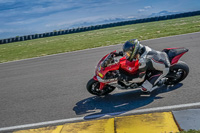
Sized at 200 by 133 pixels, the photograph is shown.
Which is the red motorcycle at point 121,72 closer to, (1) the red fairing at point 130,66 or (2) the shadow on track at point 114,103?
(1) the red fairing at point 130,66

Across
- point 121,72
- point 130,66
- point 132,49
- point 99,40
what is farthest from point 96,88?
point 99,40

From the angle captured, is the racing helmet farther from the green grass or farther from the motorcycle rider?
the green grass

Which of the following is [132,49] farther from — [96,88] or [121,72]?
[96,88]

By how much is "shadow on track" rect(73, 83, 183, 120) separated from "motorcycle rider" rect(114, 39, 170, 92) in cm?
33

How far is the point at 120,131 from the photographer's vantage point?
13.5 feet

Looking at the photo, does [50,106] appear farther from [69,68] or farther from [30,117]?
[69,68]

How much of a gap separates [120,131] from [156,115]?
3.08ft

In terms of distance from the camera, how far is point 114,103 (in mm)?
5445

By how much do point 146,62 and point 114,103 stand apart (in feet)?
4.56

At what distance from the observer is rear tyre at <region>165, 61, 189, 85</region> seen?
5.65 m

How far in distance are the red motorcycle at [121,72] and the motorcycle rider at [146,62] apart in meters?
0.14

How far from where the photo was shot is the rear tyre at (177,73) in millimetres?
5652

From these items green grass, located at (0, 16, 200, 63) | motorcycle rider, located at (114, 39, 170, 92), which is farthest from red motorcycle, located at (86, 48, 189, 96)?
green grass, located at (0, 16, 200, 63)

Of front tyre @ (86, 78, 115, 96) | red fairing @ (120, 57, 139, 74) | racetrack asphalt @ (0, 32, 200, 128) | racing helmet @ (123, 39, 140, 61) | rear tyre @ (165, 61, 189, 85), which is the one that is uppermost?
racing helmet @ (123, 39, 140, 61)
